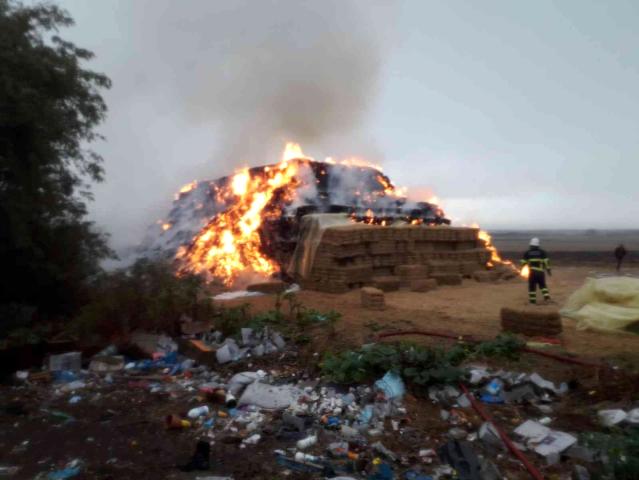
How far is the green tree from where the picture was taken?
31.9 feet

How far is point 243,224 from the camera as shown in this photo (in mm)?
19719

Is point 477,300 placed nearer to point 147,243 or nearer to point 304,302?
point 304,302

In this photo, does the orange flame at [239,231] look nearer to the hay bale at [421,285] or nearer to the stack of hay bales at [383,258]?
the stack of hay bales at [383,258]

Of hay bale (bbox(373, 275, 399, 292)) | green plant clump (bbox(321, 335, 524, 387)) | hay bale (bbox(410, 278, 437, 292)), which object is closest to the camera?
green plant clump (bbox(321, 335, 524, 387))

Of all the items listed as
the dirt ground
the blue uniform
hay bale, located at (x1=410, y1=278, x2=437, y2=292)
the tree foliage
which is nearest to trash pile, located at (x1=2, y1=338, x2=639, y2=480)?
the tree foliage

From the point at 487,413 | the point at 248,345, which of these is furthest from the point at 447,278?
the point at 487,413

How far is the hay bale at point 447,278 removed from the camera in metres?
17.2

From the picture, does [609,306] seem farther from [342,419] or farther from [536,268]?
[342,419]

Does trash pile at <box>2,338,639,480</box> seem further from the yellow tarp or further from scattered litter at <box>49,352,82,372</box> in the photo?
the yellow tarp

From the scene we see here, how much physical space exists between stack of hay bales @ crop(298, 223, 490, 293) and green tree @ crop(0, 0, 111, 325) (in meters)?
6.27

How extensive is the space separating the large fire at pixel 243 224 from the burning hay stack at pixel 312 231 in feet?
0.12

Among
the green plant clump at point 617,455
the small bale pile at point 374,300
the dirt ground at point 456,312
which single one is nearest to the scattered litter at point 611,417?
the green plant clump at point 617,455

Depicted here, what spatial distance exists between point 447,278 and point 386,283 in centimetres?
253

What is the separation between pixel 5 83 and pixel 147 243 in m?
13.5
